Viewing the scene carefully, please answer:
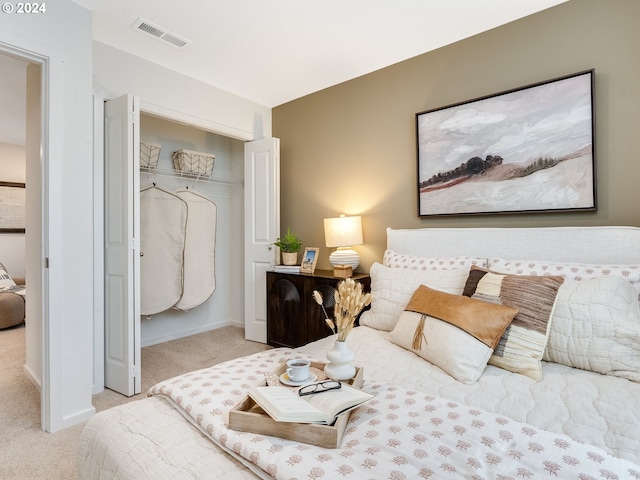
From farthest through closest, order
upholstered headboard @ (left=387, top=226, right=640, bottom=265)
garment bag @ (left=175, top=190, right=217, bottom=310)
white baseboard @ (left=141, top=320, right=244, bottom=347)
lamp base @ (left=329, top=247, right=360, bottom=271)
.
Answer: garment bag @ (left=175, top=190, right=217, bottom=310), white baseboard @ (left=141, top=320, right=244, bottom=347), lamp base @ (left=329, top=247, right=360, bottom=271), upholstered headboard @ (left=387, top=226, right=640, bottom=265)

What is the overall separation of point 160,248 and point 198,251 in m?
0.44

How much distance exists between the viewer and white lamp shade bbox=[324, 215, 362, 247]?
309cm

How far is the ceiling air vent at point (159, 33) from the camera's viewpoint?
246cm

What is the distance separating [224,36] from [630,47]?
257cm

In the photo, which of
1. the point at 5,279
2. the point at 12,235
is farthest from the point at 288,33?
the point at 12,235

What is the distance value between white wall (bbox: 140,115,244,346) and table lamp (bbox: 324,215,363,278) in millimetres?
1618

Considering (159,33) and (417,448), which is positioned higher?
(159,33)

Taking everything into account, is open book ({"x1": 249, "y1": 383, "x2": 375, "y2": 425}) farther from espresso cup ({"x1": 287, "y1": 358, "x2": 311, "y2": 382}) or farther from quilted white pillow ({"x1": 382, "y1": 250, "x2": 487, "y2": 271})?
quilted white pillow ({"x1": 382, "y1": 250, "x2": 487, "y2": 271})

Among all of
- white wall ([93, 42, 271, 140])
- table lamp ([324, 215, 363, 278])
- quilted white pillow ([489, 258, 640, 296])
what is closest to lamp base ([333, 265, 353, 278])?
table lamp ([324, 215, 363, 278])

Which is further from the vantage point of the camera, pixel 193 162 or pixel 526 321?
pixel 193 162

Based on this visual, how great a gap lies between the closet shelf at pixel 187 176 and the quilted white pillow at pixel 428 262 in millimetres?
2351

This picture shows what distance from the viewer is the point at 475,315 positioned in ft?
5.32

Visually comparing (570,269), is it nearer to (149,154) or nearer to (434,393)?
(434,393)

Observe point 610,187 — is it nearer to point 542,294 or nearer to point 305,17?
point 542,294
